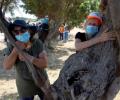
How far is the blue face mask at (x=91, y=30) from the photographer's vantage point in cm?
443

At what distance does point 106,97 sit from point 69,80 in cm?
47

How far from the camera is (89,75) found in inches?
177

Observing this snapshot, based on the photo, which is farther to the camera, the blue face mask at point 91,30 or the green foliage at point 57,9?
the green foliage at point 57,9

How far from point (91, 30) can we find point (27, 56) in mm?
786

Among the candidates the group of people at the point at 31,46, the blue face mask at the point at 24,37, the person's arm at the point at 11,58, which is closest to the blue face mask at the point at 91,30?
the group of people at the point at 31,46

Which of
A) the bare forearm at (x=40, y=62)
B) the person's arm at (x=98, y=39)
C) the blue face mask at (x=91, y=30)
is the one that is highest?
the blue face mask at (x=91, y=30)

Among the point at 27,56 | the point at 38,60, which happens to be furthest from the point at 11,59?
the point at 38,60

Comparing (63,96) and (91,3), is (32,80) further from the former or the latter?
(91,3)

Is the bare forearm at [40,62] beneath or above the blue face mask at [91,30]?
beneath

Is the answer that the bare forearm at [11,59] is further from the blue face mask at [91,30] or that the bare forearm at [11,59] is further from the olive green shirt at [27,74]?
the blue face mask at [91,30]

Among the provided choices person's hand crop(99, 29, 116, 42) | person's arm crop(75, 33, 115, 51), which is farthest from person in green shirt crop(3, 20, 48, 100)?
person's hand crop(99, 29, 116, 42)

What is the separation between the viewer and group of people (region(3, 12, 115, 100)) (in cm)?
447

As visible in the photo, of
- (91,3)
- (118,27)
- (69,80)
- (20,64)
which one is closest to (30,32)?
(20,64)

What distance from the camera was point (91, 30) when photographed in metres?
4.46
